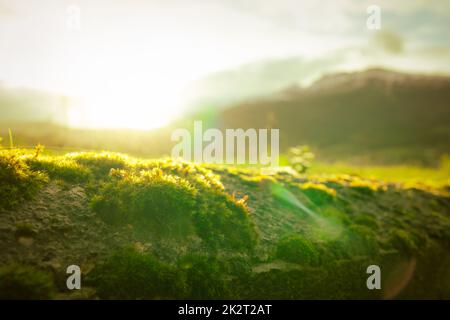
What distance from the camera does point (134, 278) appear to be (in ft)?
22.3

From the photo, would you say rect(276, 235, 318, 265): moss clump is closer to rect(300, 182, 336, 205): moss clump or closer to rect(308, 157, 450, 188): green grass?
rect(300, 182, 336, 205): moss clump

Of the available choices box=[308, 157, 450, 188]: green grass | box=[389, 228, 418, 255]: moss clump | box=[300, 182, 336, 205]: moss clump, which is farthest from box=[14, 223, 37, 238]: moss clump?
box=[308, 157, 450, 188]: green grass

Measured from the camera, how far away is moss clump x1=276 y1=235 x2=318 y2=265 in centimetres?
920

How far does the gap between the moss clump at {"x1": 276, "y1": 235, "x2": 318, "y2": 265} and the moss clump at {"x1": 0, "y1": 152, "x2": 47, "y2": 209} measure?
5960 millimetres

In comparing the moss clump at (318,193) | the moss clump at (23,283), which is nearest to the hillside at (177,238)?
the moss clump at (23,283)

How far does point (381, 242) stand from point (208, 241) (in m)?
6.80

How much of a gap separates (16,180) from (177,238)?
3.62 m

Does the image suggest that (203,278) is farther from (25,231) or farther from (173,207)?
(25,231)

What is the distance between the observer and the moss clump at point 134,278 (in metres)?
6.62

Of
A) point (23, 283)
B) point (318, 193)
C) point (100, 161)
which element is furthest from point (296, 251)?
point (23, 283)

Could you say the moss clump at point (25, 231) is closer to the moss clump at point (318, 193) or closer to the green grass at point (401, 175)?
the moss clump at point (318, 193)

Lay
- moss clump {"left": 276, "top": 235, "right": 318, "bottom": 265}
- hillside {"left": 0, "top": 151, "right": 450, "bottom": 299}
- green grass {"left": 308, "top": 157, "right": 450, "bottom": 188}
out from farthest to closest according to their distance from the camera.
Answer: green grass {"left": 308, "top": 157, "right": 450, "bottom": 188} < moss clump {"left": 276, "top": 235, "right": 318, "bottom": 265} < hillside {"left": 0, "top": 151, "right": 450, "bottom": 299}

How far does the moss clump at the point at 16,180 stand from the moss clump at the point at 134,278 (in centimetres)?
230
